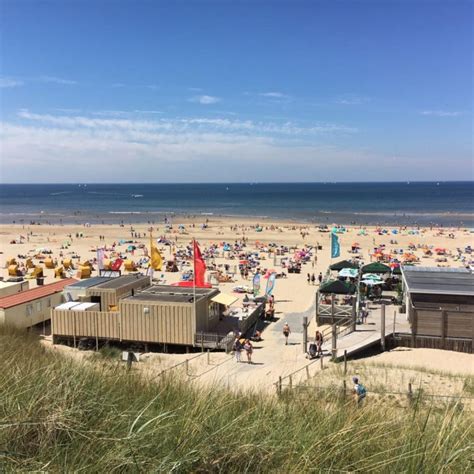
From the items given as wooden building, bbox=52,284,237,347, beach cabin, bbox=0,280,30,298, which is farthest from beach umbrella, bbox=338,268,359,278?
beach cabin, bbox=0,280,30,298

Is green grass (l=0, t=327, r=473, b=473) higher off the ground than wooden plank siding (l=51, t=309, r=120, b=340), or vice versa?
green grass (l=0, t=327, r=473, b=473)

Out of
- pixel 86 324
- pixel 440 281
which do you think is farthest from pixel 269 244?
pixel 86 324

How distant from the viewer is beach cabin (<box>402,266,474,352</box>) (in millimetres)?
15109

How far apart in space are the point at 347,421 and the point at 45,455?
2.34 meters

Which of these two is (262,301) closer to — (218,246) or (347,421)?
(347,421)

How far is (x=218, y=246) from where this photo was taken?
46625 mm

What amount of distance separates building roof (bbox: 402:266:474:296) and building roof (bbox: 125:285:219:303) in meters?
7.00

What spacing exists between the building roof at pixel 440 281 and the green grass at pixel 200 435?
12.6 metres

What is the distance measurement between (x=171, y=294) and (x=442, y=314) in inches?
357

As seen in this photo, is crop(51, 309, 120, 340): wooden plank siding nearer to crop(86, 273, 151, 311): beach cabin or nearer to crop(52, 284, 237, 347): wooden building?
crop(52, 284, 237, 347): wooden building

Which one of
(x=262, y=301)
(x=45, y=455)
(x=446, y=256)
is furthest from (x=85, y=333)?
(x=446, y=256)

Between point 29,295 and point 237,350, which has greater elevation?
point 29,295

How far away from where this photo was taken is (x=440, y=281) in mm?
18047

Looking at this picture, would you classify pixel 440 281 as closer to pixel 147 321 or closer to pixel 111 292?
pixel 147 321
